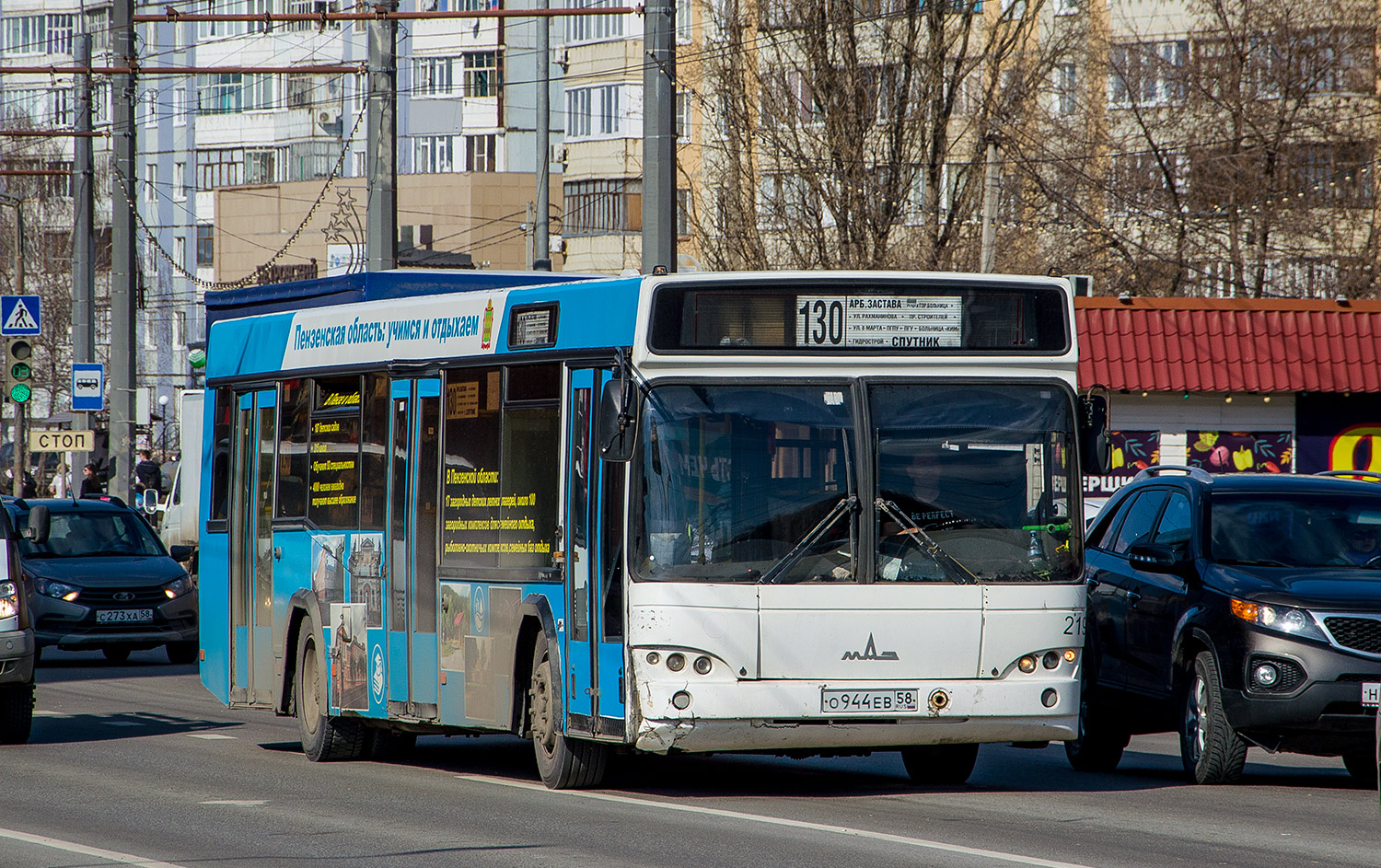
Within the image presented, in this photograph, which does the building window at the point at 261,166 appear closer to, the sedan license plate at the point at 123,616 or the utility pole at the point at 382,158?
the utility pole at the point at 382,158

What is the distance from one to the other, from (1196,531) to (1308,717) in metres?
1.41

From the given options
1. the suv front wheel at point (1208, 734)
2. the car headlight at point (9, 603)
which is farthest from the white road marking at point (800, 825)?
the car headlight at point (9, 603)

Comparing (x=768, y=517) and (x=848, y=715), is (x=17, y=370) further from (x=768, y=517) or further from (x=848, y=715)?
(x=848, y=715)

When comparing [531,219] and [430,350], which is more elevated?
[531,219]

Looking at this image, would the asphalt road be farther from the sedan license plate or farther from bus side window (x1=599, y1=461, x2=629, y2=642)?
the sedan license plate

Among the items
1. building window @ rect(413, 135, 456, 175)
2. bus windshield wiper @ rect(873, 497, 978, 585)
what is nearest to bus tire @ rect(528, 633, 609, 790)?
bus windshield wiper @ rect(873, 497, 978, 585)

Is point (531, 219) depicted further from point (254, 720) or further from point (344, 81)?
point (254, 720)

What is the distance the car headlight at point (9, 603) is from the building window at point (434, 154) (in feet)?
190

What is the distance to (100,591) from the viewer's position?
2256 centimetres

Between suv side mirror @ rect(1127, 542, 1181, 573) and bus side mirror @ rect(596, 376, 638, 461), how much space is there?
3536mm

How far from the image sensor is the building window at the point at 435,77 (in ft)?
235

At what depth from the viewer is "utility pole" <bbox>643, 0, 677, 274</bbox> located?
17.4 metres

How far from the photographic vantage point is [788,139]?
97.1 ft

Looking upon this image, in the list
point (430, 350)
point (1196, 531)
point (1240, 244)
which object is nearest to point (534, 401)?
point (430, 350)
